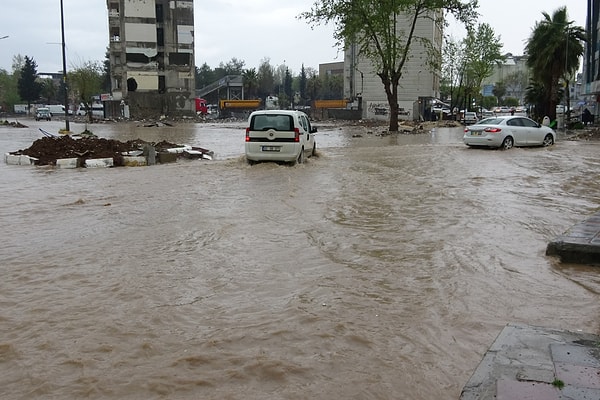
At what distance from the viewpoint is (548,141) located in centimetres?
2523

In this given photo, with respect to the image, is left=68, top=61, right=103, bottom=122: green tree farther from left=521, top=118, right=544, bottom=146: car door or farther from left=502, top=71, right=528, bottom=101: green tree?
left=502, top=71, right=528, bottom=101: green tree

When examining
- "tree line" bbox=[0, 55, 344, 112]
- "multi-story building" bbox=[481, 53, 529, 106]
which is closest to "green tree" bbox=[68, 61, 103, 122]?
"tree line" bbox=[0, 55, 344, 112]

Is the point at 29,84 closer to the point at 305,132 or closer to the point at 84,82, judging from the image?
the point at 84,82

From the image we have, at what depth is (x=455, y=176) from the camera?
50.0ft

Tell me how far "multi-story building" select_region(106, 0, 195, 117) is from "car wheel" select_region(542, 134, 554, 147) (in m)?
60.8

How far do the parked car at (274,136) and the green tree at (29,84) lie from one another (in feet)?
358

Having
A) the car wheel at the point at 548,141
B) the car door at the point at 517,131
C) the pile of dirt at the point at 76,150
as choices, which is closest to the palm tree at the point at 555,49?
the car wheel at the point at 548,141

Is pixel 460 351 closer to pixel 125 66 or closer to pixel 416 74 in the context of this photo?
pixel 416 74

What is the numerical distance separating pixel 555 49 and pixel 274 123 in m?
34.2

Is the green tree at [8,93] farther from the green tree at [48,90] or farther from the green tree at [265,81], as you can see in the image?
the green tree at [265,81]

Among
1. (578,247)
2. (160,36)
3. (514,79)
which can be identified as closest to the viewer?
(578,247)

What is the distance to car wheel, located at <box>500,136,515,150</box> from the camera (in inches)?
899

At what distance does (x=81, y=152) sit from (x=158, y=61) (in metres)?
64.2

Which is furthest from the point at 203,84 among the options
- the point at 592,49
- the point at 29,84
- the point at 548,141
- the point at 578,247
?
the point at 578,247
